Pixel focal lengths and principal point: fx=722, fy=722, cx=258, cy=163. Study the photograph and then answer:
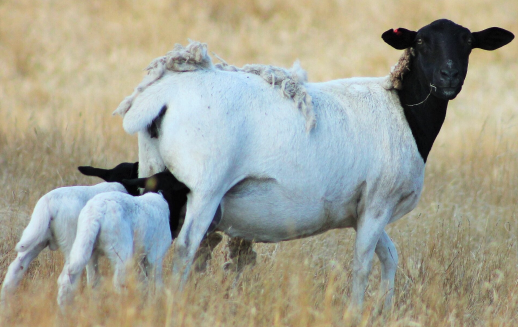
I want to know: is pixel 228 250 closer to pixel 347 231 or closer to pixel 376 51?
pixel 347 231

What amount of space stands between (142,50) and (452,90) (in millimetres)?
14556

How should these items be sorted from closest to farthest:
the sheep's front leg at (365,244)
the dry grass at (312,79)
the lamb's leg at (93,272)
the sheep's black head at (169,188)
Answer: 1. the dry grass at (312,79)
2. the lamb's leg at (93,272)
3. the sheep's black head at (169,188)
4. the sheep's front leg at (365,244)

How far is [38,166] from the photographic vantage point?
9.25 meters

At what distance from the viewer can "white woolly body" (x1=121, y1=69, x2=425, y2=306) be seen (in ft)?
17.2

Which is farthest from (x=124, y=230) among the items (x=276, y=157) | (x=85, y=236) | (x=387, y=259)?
(x=387, y=259)

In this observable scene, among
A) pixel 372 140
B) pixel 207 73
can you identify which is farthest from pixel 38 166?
pixel 372 140

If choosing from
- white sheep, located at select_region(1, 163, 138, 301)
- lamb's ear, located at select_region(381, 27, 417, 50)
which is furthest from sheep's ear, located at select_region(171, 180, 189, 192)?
lamb's ear, located at select_region(381, 27, 417, 50)

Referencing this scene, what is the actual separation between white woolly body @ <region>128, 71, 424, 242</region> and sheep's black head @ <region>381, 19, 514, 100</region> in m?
0.39

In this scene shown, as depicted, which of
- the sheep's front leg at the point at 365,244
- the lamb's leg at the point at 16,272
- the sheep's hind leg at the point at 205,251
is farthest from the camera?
the sheep's hind leg at the point at 205,251

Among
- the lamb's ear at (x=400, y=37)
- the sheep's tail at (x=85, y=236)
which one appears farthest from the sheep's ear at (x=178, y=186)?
the lamb's ear at (x=400, y=37)

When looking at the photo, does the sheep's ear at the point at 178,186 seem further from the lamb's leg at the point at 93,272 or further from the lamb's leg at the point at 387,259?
the lamb's leg at the point at 387,259

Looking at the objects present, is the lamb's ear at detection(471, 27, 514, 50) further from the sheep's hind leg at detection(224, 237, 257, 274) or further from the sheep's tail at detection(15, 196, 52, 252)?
the sheep's tail at detection(15, 196, 52, 252)

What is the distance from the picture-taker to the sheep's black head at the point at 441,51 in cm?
566

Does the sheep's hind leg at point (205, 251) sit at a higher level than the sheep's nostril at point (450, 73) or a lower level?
lower
